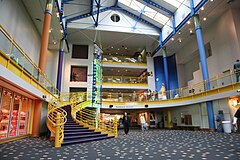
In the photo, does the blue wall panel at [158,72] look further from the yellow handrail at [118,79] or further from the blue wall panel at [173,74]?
the yellow handrail at [118,79]

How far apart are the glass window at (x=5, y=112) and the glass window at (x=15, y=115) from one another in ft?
1.31

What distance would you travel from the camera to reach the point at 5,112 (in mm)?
Result: 8391

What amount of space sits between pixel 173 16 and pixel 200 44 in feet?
20.8

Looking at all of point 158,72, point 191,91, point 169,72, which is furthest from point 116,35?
point 191,91

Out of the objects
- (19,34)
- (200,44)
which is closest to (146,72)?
(200,44)

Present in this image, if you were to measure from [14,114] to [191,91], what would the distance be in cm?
1428

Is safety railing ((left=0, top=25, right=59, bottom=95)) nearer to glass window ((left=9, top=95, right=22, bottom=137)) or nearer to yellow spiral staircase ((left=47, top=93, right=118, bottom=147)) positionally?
glass window ((left=9, top=95, right=22, bottom=137))

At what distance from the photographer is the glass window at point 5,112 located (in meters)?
8.09

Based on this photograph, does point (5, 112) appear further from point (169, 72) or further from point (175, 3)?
point (169, 72)

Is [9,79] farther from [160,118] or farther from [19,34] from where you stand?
[160,118]

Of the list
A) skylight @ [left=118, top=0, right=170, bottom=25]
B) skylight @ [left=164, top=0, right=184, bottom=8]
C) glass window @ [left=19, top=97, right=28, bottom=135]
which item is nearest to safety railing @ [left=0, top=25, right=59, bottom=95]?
glass window @ [left=19, top=97, right=28, bottom=135]

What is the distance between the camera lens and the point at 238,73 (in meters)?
10.8

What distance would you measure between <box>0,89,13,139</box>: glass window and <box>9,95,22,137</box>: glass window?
15.8 inches

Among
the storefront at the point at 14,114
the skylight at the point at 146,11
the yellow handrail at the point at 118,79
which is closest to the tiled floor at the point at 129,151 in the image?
the storefront at the point at 14,114
